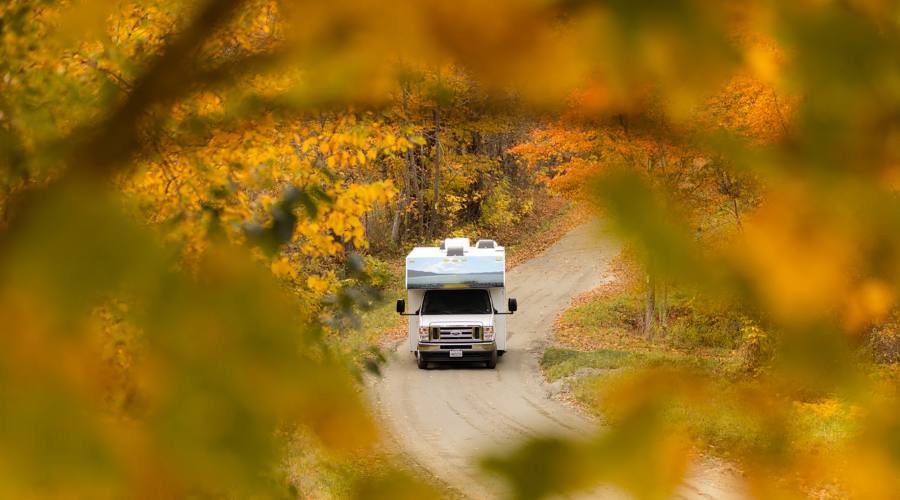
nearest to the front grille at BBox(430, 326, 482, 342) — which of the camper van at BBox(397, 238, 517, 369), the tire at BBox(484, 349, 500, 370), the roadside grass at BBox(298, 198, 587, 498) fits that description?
the camper van at BBox(397, 238, 517, 369)

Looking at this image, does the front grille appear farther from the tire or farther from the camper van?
the tire

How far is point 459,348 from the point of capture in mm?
14430

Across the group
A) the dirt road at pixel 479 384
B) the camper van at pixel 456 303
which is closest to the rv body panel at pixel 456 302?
the camper van at pixel 456 303

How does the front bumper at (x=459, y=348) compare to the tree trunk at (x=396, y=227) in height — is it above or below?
below

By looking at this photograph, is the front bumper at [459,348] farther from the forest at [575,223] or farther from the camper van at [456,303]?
the forest at [575,223]

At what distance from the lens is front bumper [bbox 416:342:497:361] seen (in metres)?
14.3

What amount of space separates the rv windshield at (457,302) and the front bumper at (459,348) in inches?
22.4

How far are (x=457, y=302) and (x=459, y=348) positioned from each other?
85 cm

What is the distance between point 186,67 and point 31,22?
68.9 inches

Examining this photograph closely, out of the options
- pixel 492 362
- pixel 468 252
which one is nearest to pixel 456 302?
pixel 468 252

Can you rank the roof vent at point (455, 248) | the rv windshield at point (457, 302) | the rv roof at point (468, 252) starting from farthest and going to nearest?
the rv windshield at point (457, 302) < the roof vent at point (455, 248) < the rv roof at point (468, 252)

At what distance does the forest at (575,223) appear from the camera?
0.71 metres

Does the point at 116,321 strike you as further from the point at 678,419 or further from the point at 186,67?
the point at 678,419

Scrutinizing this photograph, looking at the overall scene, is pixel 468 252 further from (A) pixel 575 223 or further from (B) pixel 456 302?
(A) pixel 575 223
